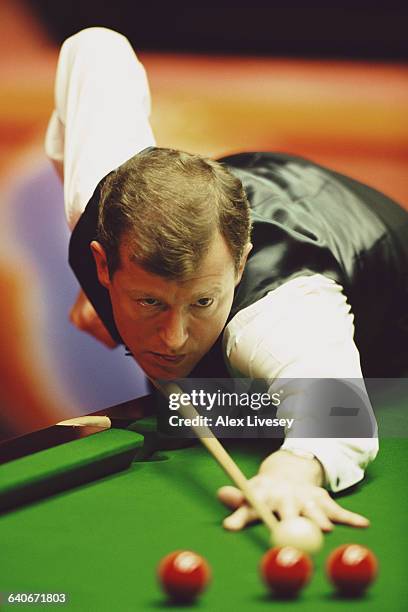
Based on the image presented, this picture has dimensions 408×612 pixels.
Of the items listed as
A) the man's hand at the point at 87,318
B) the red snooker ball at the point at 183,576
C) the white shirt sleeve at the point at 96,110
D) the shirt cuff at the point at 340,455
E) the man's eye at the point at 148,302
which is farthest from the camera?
the man's hand at the point at 87,318

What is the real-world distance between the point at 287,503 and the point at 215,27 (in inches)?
147

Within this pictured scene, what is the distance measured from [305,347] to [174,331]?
0.35 m

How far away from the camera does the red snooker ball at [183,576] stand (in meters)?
1.48

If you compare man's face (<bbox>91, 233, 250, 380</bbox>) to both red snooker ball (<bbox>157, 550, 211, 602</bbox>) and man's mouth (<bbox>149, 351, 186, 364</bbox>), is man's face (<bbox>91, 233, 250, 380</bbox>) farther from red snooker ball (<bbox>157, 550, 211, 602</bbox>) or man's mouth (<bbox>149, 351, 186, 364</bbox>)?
red snooker ball (<bbox>157, 550, 211, 602</bbox>)

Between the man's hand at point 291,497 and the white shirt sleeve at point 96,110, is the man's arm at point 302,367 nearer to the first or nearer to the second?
the man's hand at point 291,497

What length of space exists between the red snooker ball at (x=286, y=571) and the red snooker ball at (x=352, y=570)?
0.05 m

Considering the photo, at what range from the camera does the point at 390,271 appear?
3230 millimetres

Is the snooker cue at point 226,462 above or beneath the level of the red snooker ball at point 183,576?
beneath

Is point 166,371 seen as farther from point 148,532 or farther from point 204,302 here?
point 148,532

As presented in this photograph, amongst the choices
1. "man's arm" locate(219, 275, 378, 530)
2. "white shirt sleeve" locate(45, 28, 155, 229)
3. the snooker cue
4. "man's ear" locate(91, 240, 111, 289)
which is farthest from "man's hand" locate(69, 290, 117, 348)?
"man's arm" locate(219, 275, 378, 530)

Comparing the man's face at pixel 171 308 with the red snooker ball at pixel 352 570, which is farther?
the man's face at pixel 171 308

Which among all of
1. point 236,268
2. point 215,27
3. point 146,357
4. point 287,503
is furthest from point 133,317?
point 215,27

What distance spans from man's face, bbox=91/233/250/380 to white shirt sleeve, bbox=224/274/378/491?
99 millimetres

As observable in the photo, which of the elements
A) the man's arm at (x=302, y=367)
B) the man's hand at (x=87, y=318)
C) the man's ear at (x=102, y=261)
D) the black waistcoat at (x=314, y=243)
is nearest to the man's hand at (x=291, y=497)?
the man's arm at (x=302, y=367)
